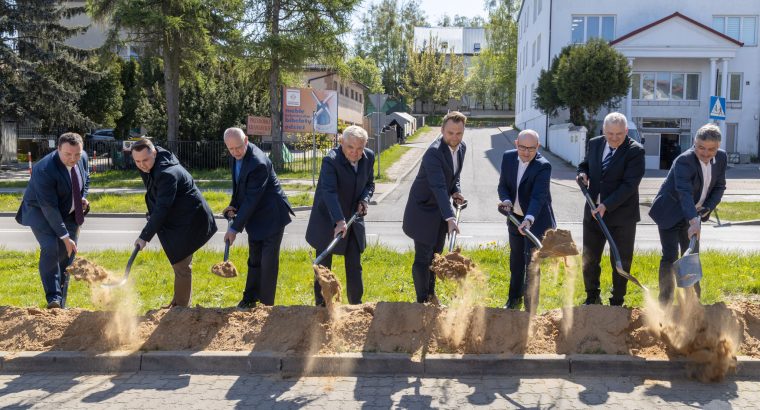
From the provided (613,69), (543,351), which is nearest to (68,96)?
(613,69)

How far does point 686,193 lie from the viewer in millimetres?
6133

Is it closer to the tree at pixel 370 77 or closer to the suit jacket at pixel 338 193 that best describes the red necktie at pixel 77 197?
the suit jacket at pixel 338 193

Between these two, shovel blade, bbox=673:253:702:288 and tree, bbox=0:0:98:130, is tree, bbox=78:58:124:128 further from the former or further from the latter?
shovel blade, bbox=673:253:702:288

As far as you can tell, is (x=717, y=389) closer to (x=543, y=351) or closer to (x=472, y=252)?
(x=543, y=351)

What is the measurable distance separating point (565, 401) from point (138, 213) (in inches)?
572

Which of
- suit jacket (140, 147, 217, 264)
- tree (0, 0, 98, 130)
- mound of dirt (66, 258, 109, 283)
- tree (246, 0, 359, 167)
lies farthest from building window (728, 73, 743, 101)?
mound of dirt (66, 258, 109, 283)

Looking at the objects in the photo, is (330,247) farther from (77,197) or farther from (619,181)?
(619,181)

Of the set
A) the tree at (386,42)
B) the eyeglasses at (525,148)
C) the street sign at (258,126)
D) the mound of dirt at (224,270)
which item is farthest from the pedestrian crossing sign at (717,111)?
the tree at (386,42)

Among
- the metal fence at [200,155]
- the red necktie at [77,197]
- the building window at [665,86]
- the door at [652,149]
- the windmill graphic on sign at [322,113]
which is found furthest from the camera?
the building window at [665,86]

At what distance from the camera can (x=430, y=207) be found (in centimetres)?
662

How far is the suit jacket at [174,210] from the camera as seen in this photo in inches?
246

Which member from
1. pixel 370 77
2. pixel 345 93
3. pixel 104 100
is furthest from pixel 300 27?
pixel 370 77

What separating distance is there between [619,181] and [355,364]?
3.17 metres

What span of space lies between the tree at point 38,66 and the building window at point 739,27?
33.3m
